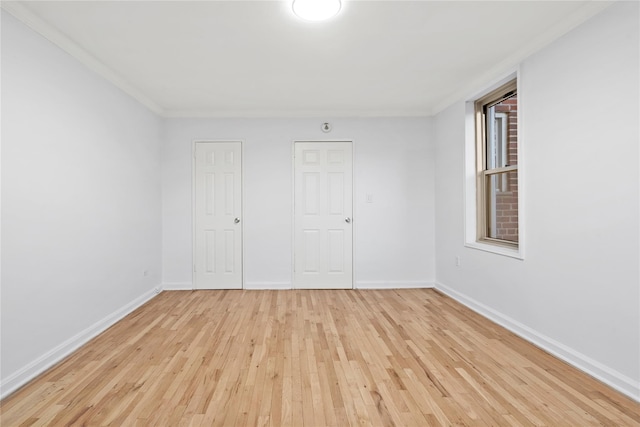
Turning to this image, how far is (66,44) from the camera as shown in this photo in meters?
2.45

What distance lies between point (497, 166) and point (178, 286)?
13.6 feet

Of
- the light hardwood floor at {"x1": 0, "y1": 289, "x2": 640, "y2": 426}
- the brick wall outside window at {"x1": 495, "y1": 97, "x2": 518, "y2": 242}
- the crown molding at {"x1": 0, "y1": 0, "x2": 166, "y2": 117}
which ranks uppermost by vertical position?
the crown molding at {"x1": 0, "y1": 0, "x2": 166, "y2": 117}

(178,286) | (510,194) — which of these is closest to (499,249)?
(510,194)

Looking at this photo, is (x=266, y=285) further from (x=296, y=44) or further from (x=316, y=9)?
(x=316, y=9)

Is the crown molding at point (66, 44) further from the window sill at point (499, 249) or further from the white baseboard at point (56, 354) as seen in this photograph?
the window sill at point (499, 249)

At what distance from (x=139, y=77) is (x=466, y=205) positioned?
367 centimetres

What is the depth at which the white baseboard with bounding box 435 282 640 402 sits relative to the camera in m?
1.89

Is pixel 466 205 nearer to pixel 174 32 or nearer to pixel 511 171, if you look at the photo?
pixel 511 171

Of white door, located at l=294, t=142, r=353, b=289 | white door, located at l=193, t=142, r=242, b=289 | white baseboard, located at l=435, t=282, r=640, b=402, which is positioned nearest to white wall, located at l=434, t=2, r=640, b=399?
white baseboard, located at l=435, t=282, r=640, b=402

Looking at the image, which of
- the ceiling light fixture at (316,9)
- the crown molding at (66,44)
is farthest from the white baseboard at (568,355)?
the crown molding at (66,44)

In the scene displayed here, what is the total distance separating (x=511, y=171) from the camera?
316cm

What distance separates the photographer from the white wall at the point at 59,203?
6.59ft

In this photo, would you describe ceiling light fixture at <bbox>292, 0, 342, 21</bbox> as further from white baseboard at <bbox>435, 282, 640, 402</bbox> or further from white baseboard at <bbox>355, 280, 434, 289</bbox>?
white baseboard at <bbox>355, 280, 434, 289</bbox>

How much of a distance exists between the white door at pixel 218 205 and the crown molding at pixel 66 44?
1071mm
